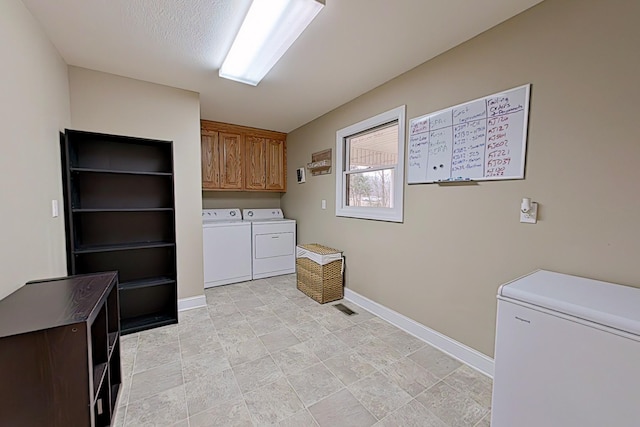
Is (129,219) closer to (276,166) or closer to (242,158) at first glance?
(242,158)

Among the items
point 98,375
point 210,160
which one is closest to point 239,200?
point 210,160

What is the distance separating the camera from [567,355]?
42.2 inches

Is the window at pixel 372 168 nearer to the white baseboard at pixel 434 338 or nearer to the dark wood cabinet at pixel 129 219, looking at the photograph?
the white baseboard at pixel 434 338

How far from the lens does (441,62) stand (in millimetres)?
2102

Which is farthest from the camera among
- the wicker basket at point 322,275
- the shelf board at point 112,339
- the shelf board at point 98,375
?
the wicker basket at point 322,275

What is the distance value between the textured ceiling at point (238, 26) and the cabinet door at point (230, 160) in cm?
121

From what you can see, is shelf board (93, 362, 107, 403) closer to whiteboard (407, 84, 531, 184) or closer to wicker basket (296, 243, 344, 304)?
wicker basket (296, 243, 344, 304)

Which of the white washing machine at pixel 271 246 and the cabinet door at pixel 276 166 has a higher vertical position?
the cabinet door at pixel 276 166

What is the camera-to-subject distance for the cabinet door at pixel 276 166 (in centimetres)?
445

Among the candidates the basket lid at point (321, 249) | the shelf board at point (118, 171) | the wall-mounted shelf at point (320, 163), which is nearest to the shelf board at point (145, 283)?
the shelf board at point (118, 171)

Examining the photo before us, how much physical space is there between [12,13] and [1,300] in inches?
60.2

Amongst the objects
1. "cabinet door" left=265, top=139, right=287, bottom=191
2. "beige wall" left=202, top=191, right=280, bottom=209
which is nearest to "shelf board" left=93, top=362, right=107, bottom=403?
"beige wall" left=202, top=191, right=280, bottom=209

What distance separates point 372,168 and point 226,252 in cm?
231

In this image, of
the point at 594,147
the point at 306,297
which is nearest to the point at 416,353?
the point at 306,297
